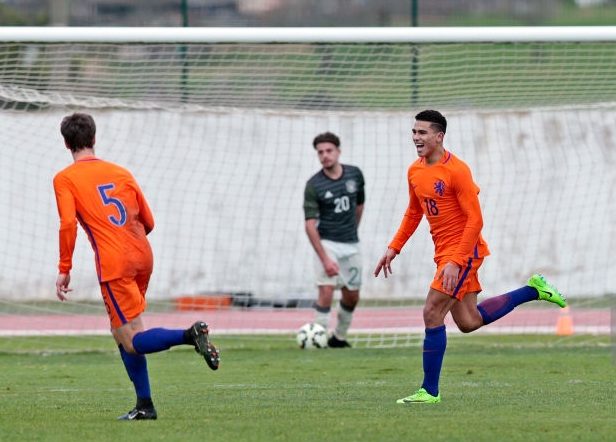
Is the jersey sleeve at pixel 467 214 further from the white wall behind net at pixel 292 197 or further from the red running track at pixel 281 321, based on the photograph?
the white wall behind net at pixel 292 197

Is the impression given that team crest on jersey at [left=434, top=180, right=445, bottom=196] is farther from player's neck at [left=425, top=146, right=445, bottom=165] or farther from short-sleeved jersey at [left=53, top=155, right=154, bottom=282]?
short-sleeved jersey at [left=53, top=155, right=154, bottom=282]

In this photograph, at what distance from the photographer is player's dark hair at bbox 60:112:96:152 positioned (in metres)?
8.20

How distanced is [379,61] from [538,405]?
7701 mm

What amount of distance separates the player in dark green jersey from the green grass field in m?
0.58

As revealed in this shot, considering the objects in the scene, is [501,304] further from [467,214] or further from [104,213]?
[104,213]

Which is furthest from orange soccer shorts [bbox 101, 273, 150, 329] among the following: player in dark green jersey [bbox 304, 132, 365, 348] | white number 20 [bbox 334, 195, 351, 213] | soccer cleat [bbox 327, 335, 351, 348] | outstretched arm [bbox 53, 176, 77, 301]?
soccer cleat [bbox 327, 335, 351, 348]

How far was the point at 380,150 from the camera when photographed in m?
17.5

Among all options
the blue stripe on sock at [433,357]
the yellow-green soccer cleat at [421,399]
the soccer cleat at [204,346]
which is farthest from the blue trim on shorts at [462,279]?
the soccer cleat at [204,346]

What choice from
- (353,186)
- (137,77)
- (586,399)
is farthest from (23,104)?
(586,399)

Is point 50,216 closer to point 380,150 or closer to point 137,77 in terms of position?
point 137,77

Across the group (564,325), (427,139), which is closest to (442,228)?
(427,139)

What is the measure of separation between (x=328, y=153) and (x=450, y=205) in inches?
203

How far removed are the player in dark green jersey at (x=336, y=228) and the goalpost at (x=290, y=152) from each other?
1.15 m

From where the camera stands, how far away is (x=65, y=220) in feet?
26.2
